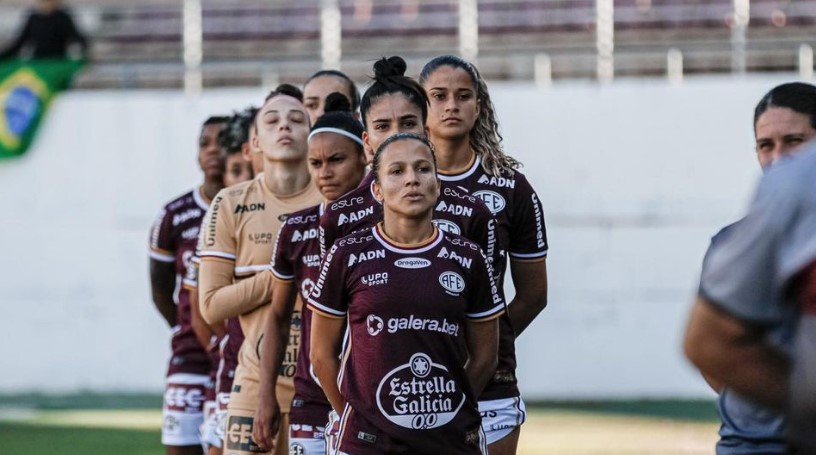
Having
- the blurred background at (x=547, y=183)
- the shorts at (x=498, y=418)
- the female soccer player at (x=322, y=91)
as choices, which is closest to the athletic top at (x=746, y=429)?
the shorts at (x=498, y=418)

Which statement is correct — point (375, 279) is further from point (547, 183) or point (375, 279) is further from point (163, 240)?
point (547, 183)

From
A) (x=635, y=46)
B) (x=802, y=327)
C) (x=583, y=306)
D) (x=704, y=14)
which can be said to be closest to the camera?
(x=802, y=327)

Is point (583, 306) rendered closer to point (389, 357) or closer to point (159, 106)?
point (159, 106)

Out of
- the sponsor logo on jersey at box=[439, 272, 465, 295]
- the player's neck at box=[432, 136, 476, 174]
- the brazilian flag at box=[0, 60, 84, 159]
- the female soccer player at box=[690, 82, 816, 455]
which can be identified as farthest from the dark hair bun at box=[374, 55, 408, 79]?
the brazilian flag at box=[0, 60, 84, 159]

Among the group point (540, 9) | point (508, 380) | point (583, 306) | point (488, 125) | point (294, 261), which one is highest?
point (540, 9)

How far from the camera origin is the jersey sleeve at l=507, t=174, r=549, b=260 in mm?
6273

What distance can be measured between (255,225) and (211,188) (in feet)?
6.80

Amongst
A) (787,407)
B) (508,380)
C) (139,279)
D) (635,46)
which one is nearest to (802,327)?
(787,407)

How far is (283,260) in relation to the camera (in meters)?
6.44

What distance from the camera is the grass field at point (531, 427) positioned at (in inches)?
480

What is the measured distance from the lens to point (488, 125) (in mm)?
6371

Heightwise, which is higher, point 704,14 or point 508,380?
point 704,14

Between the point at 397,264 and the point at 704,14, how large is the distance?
1590 centimetres

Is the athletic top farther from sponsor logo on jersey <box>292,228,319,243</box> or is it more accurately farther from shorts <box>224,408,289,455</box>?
shorts <box>224,408,289,455</box>
